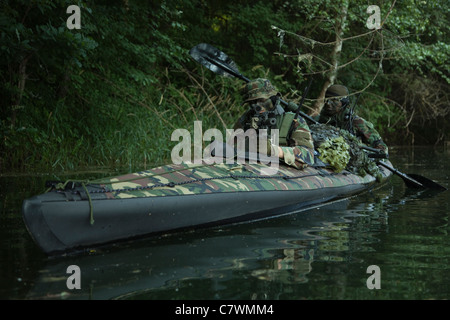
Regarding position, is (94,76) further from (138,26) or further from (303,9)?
(303,9)

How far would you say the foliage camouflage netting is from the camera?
259 inches

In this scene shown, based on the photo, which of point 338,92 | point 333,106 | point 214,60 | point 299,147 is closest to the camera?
point 299,147

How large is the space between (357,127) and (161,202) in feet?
15.8

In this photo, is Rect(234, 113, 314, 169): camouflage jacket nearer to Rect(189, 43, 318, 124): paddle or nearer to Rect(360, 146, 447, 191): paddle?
Rect(189, 43, 318, 124): paddle

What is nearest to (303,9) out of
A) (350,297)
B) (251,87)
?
(251,87)

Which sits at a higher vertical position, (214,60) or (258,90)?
(214,60)

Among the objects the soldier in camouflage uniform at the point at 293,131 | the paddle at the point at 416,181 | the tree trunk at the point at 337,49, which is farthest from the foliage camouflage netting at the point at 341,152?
the tree trunk at the point at 337,49

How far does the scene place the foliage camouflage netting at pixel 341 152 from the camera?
659 cm

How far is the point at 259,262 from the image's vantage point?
3.82 m

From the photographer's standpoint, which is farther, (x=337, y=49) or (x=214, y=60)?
(x=337, y=49)

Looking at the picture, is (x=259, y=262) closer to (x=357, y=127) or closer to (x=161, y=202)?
(x=161, y=202)

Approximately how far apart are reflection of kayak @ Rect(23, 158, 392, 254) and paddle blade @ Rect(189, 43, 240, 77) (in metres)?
1.76

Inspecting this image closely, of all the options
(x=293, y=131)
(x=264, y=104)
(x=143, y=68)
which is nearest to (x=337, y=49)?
(x=143, y=68)

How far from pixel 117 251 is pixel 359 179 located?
374 centimetres
